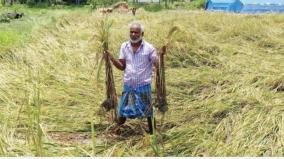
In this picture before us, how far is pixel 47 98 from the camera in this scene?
5.98 meters

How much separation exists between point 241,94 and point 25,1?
83.4ft

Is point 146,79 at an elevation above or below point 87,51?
above

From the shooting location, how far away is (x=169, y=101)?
236 inches

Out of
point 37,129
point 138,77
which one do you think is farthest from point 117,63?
point 37,129

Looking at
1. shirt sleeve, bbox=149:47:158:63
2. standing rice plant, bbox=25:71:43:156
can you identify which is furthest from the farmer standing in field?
standing rice plant, bbox=25:71:43:156

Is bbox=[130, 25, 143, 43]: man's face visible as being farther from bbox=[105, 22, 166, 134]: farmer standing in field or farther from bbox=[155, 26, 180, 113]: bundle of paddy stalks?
bbox=[155, 26, 180, 113]: bundle of paddy stalks

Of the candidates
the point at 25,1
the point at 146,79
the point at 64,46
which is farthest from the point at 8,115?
the point at 25,1

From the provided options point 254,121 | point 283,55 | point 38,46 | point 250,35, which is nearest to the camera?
point 254,121

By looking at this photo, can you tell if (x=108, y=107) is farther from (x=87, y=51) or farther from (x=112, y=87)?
(x=87, y=51)

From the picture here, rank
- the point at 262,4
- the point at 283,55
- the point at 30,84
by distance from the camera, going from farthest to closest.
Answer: the point at 262,4
the point at 283,55
the point at 30,84

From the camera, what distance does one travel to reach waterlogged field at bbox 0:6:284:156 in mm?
4285

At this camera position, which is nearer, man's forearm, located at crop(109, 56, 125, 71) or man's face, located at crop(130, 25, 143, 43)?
man's face, located at crop(130, 25, 143, 43)

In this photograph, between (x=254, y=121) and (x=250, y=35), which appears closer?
(x=254, y=121)

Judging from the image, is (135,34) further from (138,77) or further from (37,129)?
(37,129)
